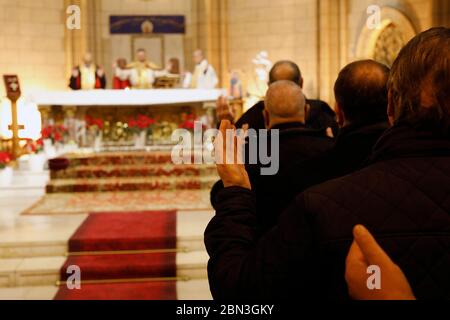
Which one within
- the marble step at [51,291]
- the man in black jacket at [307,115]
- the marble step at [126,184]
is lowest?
the marble step at [51,291]

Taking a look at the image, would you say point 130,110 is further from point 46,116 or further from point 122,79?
point 46,116

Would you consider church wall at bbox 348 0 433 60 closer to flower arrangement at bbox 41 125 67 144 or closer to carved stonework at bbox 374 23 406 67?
carved stonework at bbox 374 23 406 67

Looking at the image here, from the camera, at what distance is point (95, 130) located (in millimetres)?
10797

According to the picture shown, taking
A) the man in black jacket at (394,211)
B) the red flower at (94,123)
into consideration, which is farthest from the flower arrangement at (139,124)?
the man in black jacket at (394,211)

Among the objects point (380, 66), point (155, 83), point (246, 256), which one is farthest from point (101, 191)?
point (246, 256)

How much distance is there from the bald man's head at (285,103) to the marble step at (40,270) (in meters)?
2.93

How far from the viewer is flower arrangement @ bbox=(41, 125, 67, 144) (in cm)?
1083

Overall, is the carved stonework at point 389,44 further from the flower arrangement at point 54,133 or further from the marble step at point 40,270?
the marble step at point 40,270

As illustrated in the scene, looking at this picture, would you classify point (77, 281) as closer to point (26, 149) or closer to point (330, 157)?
point (330, 157)

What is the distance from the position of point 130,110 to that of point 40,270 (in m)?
6.13

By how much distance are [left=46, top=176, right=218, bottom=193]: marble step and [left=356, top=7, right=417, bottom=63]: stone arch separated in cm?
510

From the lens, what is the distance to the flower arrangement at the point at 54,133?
1083cm
